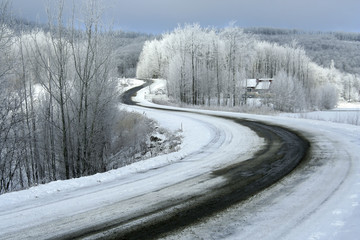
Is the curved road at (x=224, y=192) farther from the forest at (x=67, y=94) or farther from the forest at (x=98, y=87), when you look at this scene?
the forest at (x=67, y=94)

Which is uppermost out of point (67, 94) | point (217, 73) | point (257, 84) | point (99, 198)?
point (217, 73)

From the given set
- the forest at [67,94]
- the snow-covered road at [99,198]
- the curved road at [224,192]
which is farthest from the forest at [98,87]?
the curved road at [224,192]

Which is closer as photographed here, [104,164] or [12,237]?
[12,237]

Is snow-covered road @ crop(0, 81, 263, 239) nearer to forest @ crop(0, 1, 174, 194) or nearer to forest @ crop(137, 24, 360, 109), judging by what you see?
forest @ crop(0, 1, 174, 194)

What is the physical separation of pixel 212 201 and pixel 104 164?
1316cm

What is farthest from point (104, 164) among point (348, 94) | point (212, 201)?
point (348, 94)

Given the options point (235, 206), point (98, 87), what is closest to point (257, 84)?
point (98, 87)

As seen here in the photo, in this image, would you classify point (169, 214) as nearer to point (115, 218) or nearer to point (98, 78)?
point (115, 218)

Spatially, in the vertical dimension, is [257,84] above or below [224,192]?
above

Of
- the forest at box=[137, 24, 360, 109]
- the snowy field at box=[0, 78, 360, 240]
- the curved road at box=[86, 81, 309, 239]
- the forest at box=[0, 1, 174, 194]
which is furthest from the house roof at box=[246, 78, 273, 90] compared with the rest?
the snowy field at box=[0, 78, 360, 240]

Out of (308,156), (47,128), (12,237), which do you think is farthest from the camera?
(47,128)

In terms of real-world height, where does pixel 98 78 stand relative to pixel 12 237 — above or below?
above

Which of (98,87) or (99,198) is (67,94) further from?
(99,198)

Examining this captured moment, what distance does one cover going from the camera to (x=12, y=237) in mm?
3293
